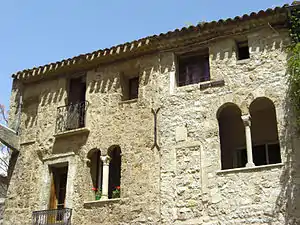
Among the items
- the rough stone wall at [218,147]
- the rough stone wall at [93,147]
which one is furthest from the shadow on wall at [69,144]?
the rough stone wall at [218,147]

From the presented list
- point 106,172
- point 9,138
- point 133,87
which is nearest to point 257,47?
point 133,87

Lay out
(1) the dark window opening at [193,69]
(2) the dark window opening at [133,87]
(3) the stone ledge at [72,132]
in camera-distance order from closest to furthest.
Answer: (1) the dark window opening at [193,69], (3) the stone ledge at [72,132], (2) the dark window opening at [133,87]

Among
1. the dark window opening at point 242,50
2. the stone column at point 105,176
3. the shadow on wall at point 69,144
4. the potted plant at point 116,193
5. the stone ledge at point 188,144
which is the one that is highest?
the dark window opening at point 242,50

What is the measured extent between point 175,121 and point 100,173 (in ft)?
10.3

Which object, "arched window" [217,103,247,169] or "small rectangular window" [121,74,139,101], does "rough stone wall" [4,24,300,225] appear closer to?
"small rectangular window" [121,74,139,101]

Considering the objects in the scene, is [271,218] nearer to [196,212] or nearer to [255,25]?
[196,212]

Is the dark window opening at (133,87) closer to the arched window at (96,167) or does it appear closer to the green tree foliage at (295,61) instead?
the arched window at (96,167)

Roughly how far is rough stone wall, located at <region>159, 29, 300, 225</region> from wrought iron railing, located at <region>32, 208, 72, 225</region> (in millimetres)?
3226

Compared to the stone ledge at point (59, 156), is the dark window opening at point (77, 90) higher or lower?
higher

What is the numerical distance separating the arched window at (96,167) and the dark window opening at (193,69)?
3.53 metres

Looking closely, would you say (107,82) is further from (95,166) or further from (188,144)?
(188,144)

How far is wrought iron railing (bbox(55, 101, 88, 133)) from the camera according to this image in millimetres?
15125

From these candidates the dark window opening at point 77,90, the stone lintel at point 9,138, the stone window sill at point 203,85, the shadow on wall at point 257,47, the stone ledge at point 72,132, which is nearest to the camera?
the shadow on wall at point 257,47

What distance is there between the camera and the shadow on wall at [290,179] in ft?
36.2
